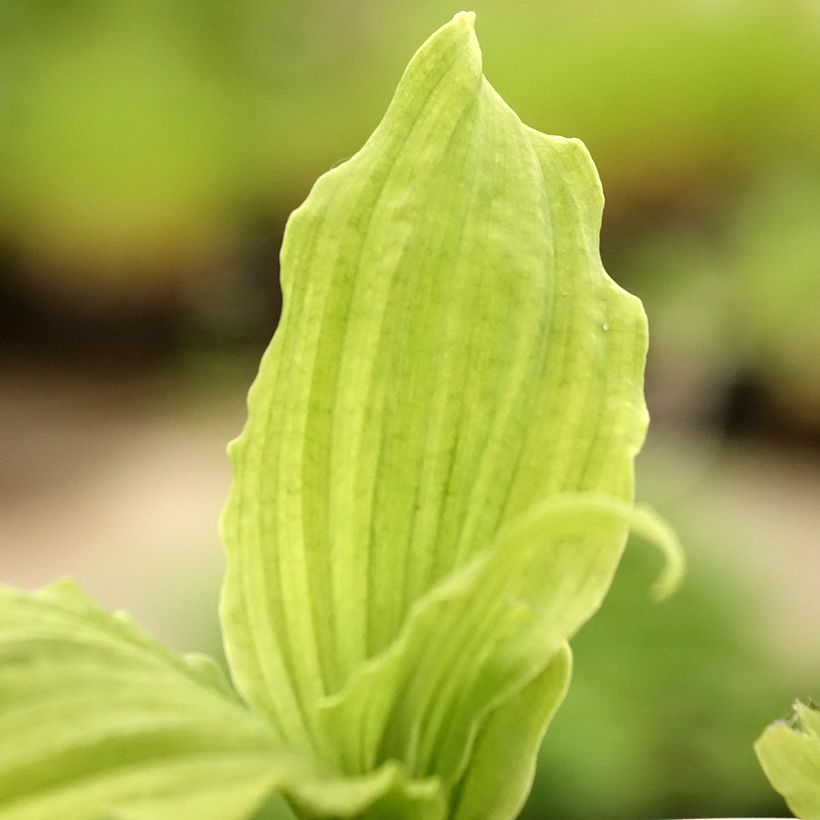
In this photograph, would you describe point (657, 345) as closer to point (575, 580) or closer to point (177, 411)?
point (177, 411)

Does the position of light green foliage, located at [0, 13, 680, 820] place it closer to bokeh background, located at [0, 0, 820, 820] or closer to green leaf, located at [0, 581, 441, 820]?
green leaf, located at [0, 581, 441, 820]

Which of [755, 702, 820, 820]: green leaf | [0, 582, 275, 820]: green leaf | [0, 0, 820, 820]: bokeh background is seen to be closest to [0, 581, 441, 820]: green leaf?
[0, 582, 275, 820]: green leaf

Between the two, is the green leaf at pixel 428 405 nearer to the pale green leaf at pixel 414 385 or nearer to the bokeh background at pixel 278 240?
the pale green leaf at pixel 414 385

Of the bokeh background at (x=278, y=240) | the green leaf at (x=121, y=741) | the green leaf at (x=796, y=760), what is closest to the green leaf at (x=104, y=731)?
the green leaf at (x=121, y=741)

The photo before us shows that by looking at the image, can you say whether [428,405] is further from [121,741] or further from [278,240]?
[278,240]

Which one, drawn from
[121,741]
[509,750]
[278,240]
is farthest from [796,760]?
[278,240]

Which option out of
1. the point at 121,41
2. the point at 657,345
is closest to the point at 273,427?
the point at 657,345
